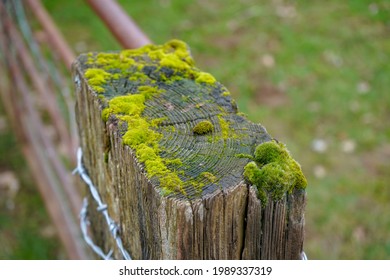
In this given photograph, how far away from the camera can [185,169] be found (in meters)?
0.97

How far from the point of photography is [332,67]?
4629 mm

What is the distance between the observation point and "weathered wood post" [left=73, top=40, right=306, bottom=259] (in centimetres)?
93

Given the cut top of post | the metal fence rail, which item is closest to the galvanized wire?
the cut top of post

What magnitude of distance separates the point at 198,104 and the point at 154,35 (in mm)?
4132

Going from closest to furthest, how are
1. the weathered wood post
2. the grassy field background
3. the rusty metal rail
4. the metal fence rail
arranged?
the weathered wood post, the rusty metal rail, the metal fence rail, the grassy field background

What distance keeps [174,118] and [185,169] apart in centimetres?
17

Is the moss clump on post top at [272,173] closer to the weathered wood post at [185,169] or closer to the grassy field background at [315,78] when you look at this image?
the weathered wood post at [185,169]

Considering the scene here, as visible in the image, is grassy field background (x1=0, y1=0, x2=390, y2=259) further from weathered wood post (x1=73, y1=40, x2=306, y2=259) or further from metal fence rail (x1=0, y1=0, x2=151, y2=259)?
weathered wood post (x1=73, y1=40, x2=306, y2=259)

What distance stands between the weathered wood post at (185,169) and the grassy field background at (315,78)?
220cm

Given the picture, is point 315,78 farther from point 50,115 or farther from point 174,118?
point 174,118

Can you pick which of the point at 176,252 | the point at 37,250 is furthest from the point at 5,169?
the point at 176,252

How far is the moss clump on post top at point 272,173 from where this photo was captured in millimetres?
934

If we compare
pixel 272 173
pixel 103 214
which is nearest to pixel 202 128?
pixel 272 173

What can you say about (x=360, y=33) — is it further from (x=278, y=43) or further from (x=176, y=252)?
(x=176, y=252)
